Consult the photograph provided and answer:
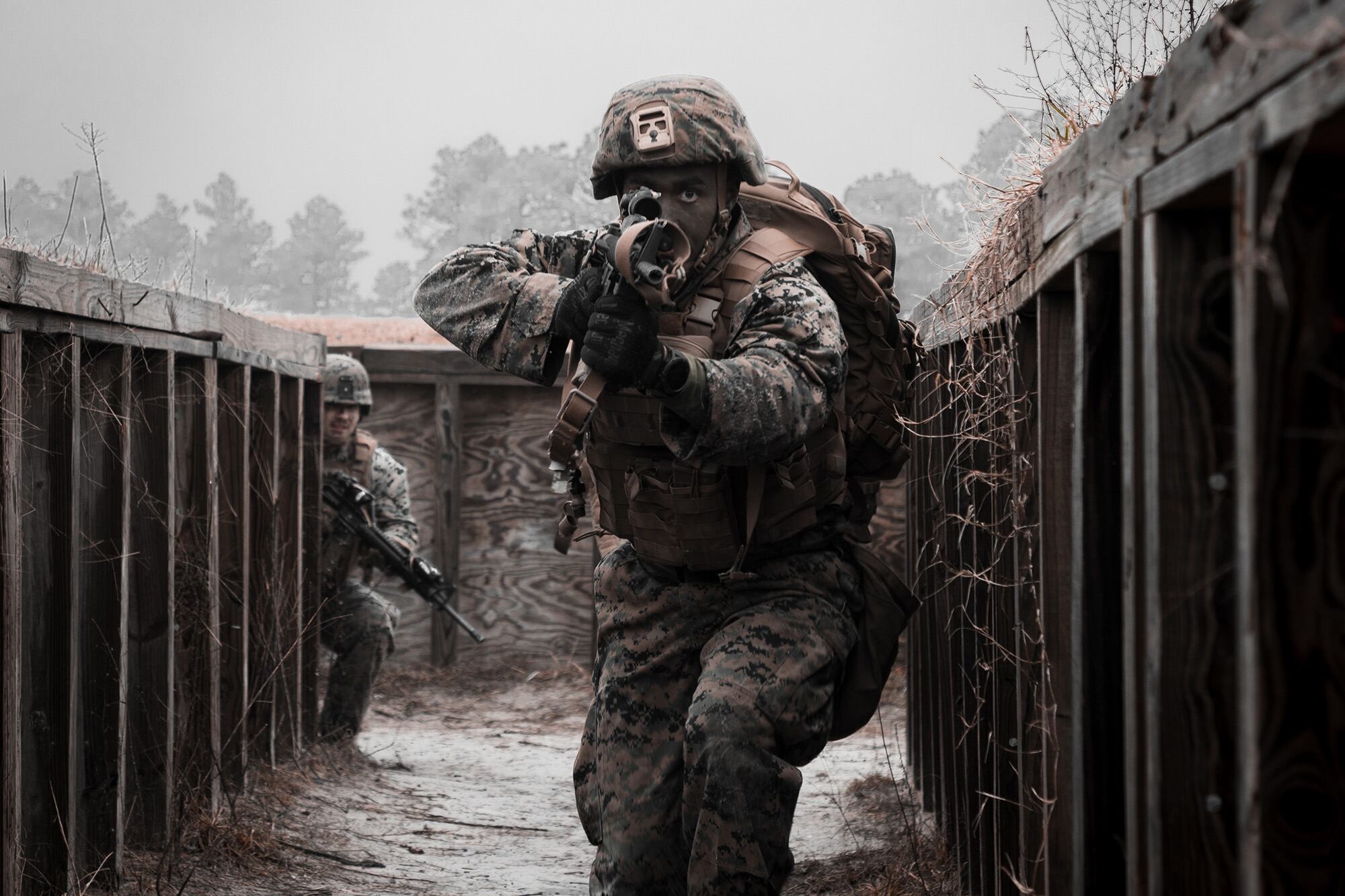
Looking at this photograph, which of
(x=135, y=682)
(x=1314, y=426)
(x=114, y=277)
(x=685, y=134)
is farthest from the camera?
(x=135, y=682)

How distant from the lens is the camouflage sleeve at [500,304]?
130 inches

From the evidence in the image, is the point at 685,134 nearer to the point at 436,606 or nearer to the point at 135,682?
the point at 135,682

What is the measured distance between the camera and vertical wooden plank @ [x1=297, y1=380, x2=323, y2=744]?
256 inches

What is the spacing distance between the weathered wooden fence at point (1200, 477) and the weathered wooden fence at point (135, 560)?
2.55 metres

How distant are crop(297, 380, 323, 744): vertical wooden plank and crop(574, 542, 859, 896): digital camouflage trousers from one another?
3.07m

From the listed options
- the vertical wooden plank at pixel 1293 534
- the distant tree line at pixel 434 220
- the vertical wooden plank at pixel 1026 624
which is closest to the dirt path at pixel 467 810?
the vertical wooden plank at pixel 1026 624

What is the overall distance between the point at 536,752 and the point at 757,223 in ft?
14.8

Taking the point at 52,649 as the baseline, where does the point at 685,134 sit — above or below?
above

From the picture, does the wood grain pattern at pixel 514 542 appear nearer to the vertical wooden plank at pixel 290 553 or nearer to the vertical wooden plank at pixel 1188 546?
the vertical wooden plank at pixel 290 553

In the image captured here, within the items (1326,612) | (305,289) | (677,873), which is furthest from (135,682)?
(305,289)

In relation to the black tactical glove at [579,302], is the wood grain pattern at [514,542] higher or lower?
lower

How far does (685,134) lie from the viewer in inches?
131

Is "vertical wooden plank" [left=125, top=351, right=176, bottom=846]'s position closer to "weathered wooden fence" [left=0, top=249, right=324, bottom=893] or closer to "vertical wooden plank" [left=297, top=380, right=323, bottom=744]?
"weathered wooden fence" [left=0, top=249, right=324, bottom=893]

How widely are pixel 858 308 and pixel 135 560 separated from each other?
256cm
